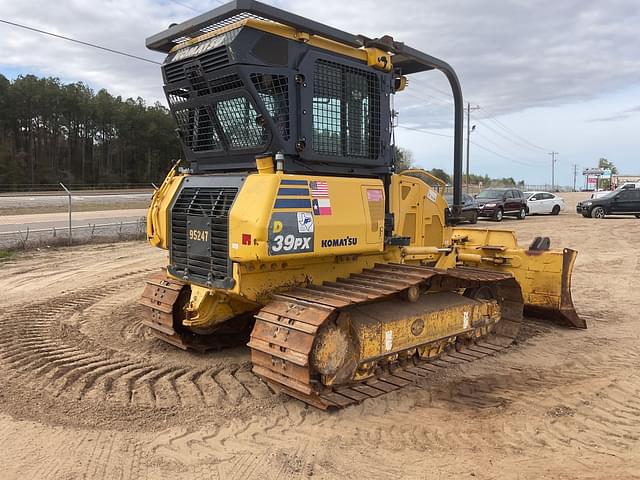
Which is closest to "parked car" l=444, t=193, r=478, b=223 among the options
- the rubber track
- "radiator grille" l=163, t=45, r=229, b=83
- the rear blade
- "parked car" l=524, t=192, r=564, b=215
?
"parked car" l=524, t=192, r=564, b=215

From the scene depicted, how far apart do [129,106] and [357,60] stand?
218 ft

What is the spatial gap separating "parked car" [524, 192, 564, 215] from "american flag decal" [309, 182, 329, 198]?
1046 inches

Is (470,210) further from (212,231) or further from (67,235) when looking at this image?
(212,231)

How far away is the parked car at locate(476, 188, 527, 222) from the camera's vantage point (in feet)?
83.5

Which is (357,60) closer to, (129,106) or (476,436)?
(476,436)

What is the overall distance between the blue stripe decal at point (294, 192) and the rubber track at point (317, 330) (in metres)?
0.85

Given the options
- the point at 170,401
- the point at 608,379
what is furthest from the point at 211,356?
the point at 608,379

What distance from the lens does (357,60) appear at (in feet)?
17.2

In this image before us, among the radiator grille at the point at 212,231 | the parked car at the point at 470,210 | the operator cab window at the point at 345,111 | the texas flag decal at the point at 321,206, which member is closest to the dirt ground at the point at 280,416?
the radiator grille at the point at 212,231

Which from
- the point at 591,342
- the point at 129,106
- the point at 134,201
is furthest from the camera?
the point at 129,106

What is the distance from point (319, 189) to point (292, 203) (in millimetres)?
359

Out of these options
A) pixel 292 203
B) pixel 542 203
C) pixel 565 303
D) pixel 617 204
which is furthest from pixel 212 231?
pixel 542 203

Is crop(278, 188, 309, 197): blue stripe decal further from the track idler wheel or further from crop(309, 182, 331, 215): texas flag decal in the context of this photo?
the track idler wheel

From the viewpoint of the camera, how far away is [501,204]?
25.6 meters
